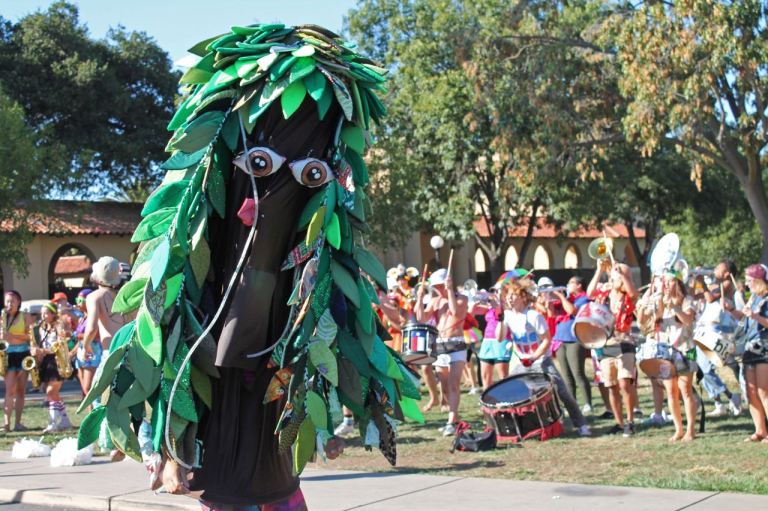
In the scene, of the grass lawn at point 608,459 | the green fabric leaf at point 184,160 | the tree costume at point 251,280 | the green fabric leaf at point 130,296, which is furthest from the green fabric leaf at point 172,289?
the grass lawn at point 608,459

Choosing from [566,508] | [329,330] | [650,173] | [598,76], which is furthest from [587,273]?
[329,330]

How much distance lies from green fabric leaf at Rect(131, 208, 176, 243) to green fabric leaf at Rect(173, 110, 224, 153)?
26 centimetres

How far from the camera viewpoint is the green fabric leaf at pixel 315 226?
3443 mm

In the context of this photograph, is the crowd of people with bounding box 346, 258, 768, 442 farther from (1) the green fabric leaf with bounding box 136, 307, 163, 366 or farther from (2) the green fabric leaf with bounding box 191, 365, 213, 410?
(1) the green fabric leaf with bounding box 136, 307, 163, 366

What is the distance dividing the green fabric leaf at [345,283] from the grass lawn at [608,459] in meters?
4.58

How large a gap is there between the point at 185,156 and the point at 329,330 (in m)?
0.84

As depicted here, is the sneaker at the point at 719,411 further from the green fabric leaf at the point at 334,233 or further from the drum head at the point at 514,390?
the green fabric leaf at the point at 334,233

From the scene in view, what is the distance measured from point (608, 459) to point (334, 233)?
6007 mm

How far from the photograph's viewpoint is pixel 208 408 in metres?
3.61

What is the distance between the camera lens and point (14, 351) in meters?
12.2

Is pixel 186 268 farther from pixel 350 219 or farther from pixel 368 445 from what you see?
pixel 368 445

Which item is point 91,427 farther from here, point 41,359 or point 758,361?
point 41,359

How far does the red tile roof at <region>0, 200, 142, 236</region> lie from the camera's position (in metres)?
32.5

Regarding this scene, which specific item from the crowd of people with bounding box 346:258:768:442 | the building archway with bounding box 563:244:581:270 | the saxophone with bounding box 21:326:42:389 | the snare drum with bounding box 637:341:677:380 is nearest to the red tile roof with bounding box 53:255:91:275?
the building archway with bounding box 563:244:581:270
